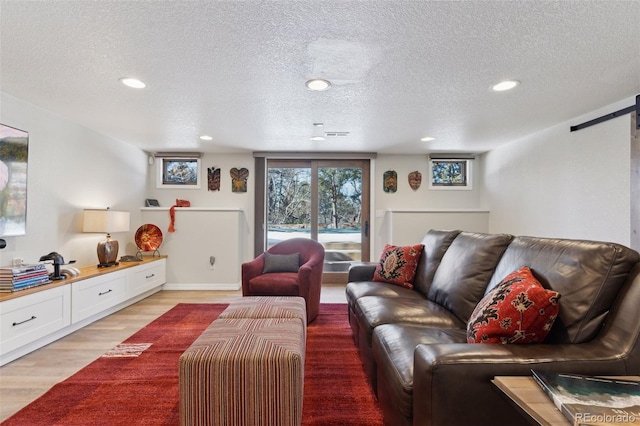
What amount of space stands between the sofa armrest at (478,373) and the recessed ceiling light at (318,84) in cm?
199

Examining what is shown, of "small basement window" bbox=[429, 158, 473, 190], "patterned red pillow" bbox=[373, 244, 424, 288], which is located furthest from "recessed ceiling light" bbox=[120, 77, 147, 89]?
"small basement window" bbox=[429, 158, 473, 190]

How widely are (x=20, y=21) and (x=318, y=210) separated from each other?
4.15 m

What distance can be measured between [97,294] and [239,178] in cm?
267

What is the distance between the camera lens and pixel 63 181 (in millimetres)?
3400

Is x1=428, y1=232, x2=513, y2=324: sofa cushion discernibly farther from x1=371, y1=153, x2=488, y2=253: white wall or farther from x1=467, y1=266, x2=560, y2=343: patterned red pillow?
x1=371, y1=153, x2=488, y2=253: white wall

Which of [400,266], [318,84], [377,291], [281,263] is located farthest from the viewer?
[281,263]

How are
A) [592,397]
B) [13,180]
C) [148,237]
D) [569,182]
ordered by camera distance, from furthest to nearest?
1. [148,237]
2. [569,182]
3. [13,180]
4. [592,397]

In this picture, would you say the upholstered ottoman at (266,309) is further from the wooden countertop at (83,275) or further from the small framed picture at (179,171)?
the small framed picture at (179,171)

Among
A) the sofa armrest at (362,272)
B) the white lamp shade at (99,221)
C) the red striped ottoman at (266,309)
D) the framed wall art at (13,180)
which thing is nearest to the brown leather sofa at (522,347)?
the red striped ottoman at (266,309)

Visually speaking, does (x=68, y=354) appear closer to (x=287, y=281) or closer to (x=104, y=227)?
(x=104, y=227)

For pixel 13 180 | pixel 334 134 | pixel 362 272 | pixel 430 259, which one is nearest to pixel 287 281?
pixel 362 272

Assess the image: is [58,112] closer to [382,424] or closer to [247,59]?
[247,59]

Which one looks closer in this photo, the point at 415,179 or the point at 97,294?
Result: the point at 97,294

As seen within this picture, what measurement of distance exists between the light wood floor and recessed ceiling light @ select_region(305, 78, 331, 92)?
109 inches
